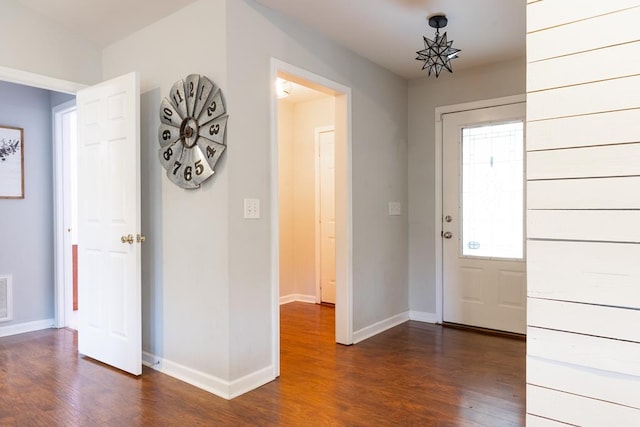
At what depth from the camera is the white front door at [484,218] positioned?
3.77m

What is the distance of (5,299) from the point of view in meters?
3.87

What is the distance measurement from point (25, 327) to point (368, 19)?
4064 mm

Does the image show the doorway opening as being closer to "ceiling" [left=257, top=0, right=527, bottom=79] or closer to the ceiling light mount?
"ceiling" [left=257, top=0, right=527, bottom=79]

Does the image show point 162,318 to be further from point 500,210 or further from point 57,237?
point 500,210

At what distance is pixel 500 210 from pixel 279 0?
8.44 feet

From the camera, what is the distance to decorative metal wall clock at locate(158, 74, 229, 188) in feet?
8.47

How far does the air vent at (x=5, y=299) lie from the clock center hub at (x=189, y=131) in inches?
98.3

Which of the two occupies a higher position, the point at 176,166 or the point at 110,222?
the point at 176,166

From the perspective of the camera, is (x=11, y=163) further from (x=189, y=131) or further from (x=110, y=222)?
(x=189, y=131)
